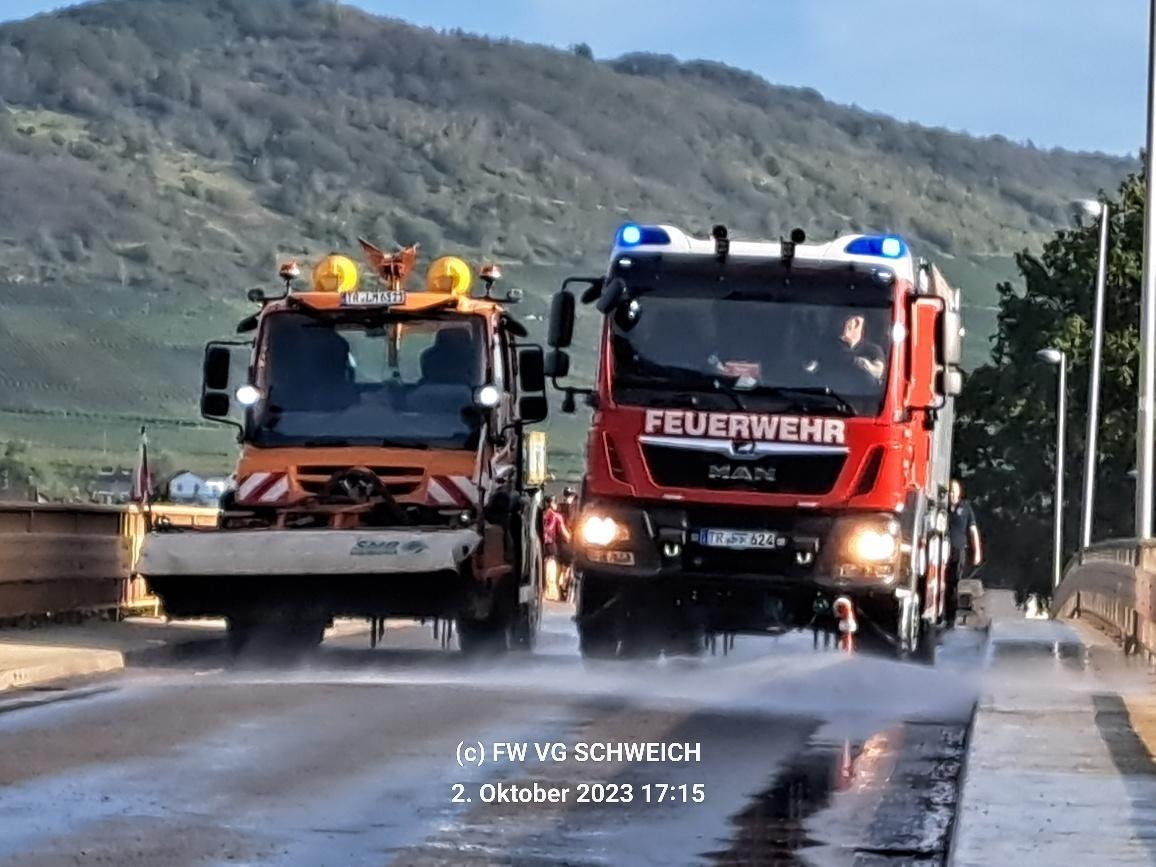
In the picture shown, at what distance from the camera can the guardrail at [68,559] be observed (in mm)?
22547

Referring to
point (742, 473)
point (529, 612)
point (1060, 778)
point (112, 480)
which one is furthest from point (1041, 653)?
point (112, 480)

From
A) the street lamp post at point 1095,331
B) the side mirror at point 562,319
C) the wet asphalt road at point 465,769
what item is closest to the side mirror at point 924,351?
the wet asphalt road at point 465,769

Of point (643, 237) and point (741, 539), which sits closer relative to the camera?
point (741, 539)

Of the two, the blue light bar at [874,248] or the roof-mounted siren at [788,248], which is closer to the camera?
the roof-mounted siren at [788,248]

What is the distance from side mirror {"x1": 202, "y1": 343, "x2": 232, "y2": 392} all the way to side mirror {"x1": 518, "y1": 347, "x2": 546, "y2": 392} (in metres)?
2.17

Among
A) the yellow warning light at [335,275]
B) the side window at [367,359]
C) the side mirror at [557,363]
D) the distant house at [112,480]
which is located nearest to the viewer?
the side mirror at [557,363]

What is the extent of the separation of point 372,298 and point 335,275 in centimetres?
79

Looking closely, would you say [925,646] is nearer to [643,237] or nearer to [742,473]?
[742,473]

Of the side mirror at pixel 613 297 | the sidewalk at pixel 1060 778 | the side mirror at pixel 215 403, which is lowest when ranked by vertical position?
the sidewalk at pixel 1060 778

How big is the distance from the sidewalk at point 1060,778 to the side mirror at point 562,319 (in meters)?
3.75

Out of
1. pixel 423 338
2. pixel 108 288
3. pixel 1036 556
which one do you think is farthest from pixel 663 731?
pixel 108 288

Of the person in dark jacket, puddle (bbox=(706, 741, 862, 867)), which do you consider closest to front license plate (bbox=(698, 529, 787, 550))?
puddle (bbox=(706, 741, 862, 867))

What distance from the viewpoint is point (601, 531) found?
1909 centimetres

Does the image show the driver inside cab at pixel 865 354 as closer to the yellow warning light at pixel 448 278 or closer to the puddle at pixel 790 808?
the yellow warning light at pixel 448 278
